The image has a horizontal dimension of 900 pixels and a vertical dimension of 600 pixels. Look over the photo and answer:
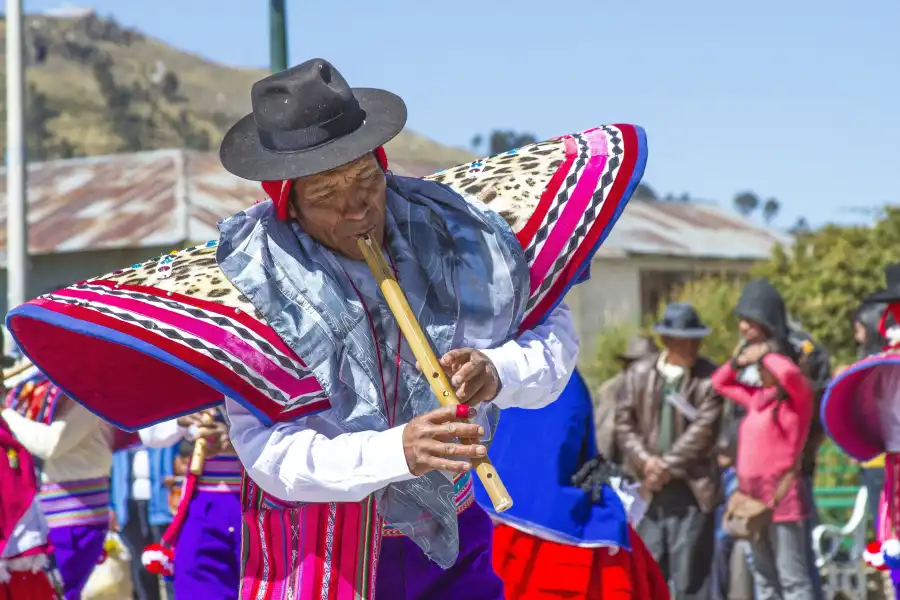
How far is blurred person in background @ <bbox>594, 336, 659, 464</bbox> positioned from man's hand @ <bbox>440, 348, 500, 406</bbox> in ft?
19.1

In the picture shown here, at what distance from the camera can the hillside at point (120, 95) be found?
80125 mm

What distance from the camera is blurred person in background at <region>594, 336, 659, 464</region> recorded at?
31.2 ft

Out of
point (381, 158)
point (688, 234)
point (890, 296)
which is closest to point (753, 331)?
point (890, 296)

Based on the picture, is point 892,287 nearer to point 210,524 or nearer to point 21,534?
point 210,524

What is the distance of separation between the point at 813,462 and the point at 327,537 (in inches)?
229

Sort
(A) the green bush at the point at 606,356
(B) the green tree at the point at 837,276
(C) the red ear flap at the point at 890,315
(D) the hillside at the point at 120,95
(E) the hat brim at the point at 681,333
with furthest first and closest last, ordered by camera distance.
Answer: (D) the hillside at the point at 120,95, (B) the green tree at the point at 837,276, (A) the green bush at the point at 606,356, (E) the hat brim at the point at 681,333, (C) the red ear flap at the point at 890,315

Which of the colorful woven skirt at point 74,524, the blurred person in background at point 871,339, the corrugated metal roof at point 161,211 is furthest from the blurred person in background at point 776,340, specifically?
the corrugated metal roof at point 161,211

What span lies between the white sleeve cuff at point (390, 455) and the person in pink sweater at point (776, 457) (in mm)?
5317

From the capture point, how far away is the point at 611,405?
10055 mm

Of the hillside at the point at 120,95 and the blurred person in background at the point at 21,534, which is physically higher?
the blurred person in background at the point at 21,534

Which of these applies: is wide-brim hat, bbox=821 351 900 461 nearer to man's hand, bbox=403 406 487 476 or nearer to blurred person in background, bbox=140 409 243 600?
blurred person in background, bbox=140 409 243 600

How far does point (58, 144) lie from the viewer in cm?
7762

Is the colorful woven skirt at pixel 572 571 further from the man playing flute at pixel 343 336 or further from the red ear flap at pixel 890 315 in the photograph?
the man playing flute at pixel 343 336

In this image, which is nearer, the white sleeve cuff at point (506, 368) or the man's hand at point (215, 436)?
the white sleeve cuff at point (506, 368)
